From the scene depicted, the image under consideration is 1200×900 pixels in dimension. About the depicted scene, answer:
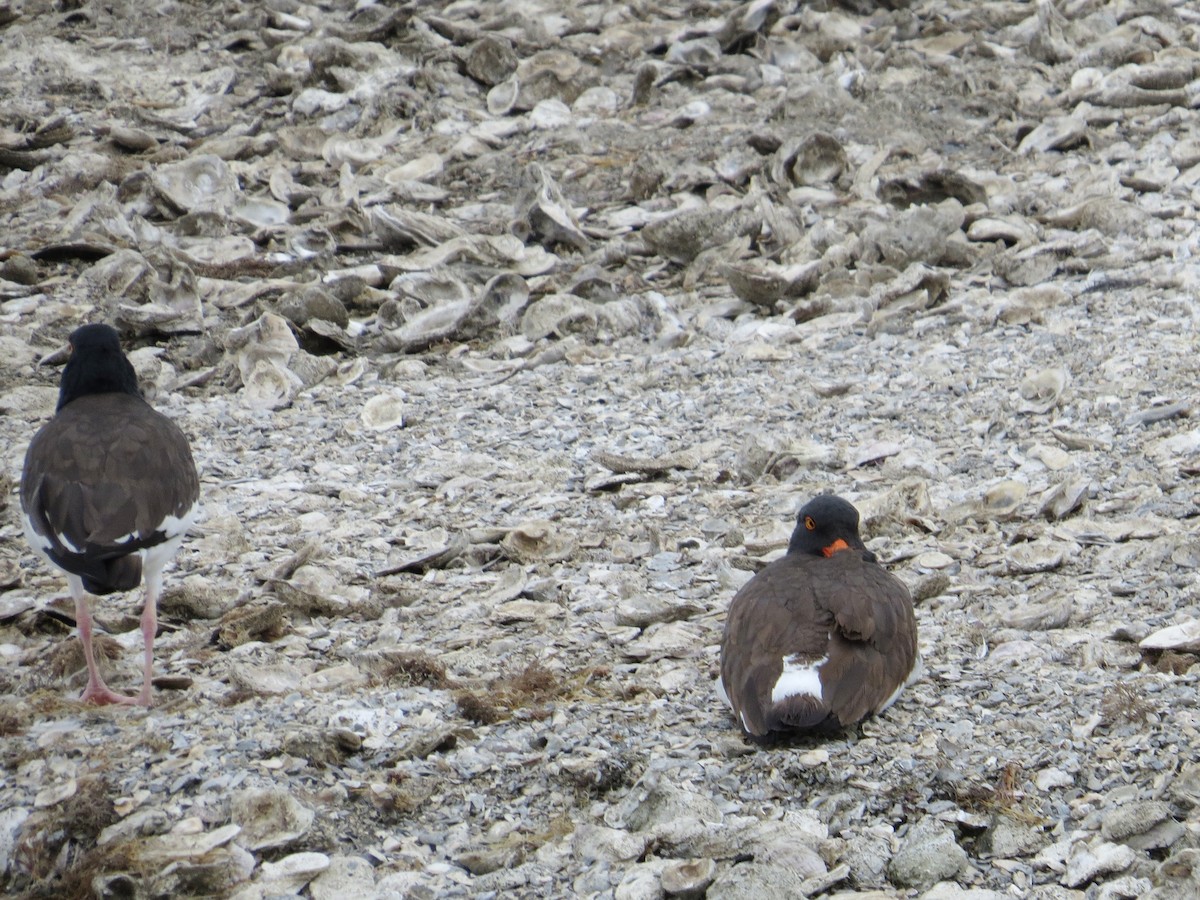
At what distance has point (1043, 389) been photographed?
7805 millimetres

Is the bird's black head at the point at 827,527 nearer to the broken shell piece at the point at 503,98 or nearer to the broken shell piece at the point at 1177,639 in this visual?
the broken shell piece at the point at 1177,639

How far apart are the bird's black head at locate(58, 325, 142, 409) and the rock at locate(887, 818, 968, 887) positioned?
415 centimetres

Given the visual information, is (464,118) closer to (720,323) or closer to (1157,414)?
(720,323)

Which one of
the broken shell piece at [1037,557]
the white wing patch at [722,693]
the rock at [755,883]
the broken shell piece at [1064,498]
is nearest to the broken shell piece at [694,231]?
the broken shell piece at [1064,498]

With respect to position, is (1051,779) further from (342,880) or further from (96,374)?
(96,374)

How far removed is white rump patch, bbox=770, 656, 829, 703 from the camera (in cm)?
463

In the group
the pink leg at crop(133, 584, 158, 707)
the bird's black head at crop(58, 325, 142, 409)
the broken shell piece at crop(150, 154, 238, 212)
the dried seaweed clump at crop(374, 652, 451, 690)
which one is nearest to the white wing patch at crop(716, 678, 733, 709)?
the dried seaweed clump at crop(374, 652, 451, 690)

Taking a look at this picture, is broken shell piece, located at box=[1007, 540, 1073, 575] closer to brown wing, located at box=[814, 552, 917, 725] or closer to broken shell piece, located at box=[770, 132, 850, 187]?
brown wing, located at box=[814, 552, 917, 725]

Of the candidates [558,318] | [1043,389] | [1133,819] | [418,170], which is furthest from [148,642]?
[418,170]

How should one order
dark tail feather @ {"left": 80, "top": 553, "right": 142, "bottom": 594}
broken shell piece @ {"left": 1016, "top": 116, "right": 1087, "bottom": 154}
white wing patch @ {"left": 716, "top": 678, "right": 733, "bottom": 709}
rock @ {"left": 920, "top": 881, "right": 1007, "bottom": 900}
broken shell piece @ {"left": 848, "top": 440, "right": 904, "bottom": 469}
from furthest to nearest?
1. broken shell piece @ {"left": 1016, "top": 116, "right": 1087, "bottom": 154}
2. broken shell piece @ {"left": 848, "top": 440, "right": 904, "bottom": 469}
3. dark tail feather @ {"left": 80, "top": 553, "right": 142, "bottom": 594}
4. white wing patch @ {"left": 716, "top": 678, "right": 733, "bottom": 709}
5. rock @ {"left": 920, "top": 881, "right": 1007, "bottom": 900}

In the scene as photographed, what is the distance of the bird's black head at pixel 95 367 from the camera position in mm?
6469

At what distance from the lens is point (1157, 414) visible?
288 inches

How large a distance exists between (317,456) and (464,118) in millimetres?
5561

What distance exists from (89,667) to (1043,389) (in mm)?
4972
